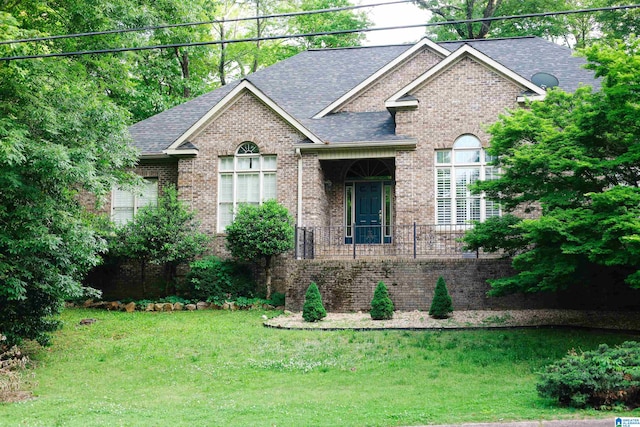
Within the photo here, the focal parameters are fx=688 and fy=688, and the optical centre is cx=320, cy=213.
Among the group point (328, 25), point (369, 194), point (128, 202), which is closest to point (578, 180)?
point (369, 194)

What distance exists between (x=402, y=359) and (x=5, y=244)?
27.2 feet

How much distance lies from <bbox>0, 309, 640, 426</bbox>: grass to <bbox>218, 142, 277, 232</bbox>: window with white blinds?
569 centimetres

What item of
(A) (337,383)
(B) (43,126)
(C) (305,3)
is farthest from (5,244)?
(C) (305,3)

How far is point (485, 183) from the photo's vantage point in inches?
586

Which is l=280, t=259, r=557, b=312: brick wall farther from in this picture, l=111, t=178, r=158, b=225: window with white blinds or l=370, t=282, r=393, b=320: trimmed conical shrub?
l=111, t=178, r=158, b=225: window with white blinds

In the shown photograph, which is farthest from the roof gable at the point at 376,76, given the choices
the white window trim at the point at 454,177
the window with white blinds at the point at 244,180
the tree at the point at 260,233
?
the tree at the point at 260,233

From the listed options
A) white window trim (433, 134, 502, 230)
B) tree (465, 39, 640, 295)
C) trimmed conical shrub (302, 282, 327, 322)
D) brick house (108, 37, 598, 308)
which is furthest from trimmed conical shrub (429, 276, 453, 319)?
white window trim (433, 134, 502, 230)

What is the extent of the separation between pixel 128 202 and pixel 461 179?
11.4 meters

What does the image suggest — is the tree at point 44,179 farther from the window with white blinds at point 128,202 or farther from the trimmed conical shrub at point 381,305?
the window with white blinds at point 128,202

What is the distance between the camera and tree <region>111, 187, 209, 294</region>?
2092 centimetres

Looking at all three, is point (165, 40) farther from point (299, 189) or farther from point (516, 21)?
point (516, 21)

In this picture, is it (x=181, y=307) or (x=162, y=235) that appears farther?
(x=162, y=235)

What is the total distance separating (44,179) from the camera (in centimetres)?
1396

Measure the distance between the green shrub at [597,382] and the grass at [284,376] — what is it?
0.84 feet
